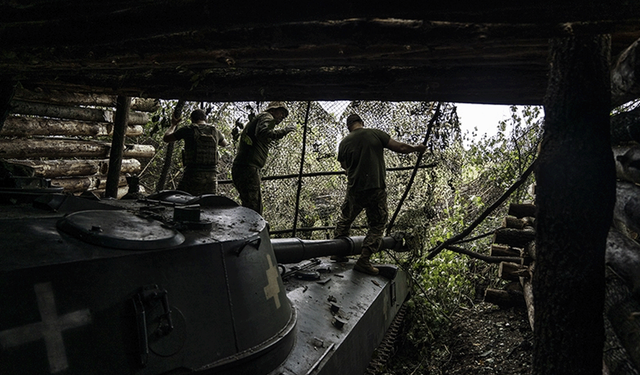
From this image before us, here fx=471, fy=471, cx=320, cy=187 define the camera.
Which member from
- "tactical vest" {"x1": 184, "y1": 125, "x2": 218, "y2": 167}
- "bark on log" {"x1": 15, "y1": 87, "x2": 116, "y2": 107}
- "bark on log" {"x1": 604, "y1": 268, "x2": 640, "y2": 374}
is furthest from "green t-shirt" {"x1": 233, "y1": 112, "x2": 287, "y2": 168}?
"bark on log" {"x1": 604, "y1": 268, "x2": 640, "y2": 374}

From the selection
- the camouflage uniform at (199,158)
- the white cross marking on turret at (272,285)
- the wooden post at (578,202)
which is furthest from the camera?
the camouflage uniform at (199,158)

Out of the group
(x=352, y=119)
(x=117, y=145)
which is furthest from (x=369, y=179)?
(x=117, y=145)

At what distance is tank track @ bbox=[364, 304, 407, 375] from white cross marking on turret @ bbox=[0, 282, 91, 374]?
3.37 metres

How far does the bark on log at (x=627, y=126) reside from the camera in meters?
2.97

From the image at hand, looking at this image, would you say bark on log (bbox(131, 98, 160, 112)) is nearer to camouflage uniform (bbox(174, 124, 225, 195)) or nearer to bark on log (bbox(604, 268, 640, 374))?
camouflage uniform (bbox(174, 124, 225, 195))

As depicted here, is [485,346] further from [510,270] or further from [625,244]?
[625,244]

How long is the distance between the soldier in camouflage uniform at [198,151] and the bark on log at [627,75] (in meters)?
5.30

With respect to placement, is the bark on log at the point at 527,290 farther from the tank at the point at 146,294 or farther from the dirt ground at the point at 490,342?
the tank at the point at 146,294

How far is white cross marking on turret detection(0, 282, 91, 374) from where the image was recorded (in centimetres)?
194

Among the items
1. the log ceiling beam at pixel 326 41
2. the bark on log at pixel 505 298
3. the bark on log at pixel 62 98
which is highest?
the log ceiling beam at pixel 326 41

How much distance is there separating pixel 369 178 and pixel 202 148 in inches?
100

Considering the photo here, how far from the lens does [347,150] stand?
21.7ft

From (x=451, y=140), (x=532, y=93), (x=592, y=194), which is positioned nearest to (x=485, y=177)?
(x=451, y=140)

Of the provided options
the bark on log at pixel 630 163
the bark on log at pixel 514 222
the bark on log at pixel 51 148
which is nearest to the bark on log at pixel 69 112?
the bark on log at pixel 51 148
